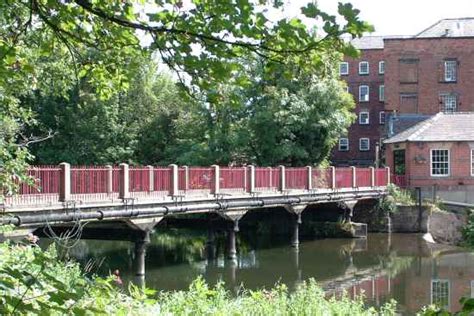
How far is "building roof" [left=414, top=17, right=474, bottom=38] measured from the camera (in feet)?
164

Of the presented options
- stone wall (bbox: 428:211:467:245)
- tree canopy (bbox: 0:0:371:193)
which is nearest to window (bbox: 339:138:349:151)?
stone wall (bbox: 428:211:467:245)

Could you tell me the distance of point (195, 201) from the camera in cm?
2141

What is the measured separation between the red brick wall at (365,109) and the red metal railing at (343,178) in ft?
94.9

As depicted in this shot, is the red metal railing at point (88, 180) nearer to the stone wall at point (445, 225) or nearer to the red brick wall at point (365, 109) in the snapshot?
the stone wall at point (445, 225)

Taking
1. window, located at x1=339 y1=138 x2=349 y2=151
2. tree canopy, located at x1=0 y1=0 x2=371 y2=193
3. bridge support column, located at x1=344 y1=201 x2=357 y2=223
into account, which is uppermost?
window, located at x1=339 y1=138 x2=349 y2=151

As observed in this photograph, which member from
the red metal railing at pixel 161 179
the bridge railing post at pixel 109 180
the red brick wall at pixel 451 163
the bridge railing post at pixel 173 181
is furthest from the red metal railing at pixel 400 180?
the bridge railing post at pixel 109 180

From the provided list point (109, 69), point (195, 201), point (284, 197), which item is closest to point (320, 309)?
A: point (109, 69)

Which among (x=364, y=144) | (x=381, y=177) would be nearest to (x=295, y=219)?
(x=381, y=177)

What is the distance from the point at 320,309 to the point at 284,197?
16.8 meters

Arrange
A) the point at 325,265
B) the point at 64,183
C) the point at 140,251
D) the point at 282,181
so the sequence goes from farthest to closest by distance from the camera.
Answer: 1. the point at 282,181
2. the point at 325,265
3. the point at 140,251
4. the point at 64,183

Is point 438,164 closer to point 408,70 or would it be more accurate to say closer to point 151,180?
point 408,70

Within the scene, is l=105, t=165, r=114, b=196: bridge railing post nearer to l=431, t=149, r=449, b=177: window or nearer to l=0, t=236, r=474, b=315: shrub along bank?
l=0, t=236, r=474, b=315: shrub along bank

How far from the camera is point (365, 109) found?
61.7 metres

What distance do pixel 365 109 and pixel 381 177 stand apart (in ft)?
92.6
